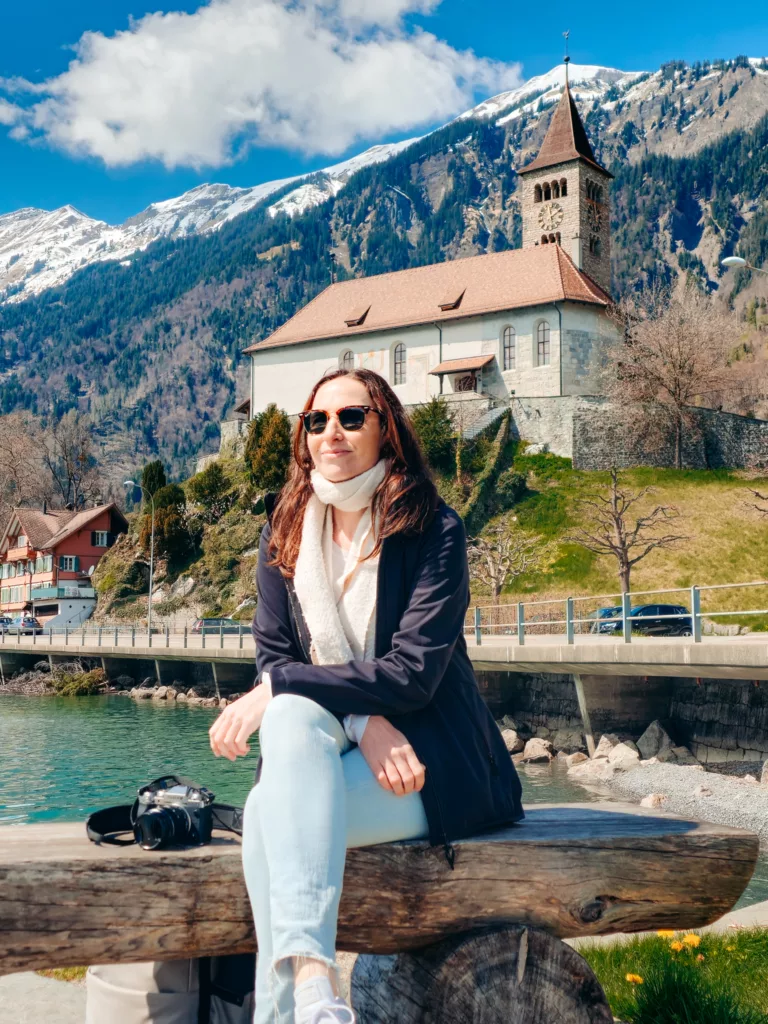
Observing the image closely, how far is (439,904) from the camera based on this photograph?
2969 mm

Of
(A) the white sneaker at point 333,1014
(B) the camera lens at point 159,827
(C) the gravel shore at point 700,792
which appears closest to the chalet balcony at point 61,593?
(C) the gravel shore at point 700,792

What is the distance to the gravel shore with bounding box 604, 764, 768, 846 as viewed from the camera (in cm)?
1409

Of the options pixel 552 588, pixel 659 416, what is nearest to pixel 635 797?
pixel 552 588

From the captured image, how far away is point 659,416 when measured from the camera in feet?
159

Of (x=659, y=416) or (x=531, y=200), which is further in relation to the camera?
(x=531, y=200)

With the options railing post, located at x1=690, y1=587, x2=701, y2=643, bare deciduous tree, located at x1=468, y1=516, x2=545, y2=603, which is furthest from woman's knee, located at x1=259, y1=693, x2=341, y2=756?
bare deciduous tree, located at x1=468, y1=516, x2=545, y2=603

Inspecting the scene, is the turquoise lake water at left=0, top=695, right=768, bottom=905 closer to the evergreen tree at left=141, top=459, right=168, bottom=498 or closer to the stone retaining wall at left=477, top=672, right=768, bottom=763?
the stone retaining wall at left=477, top=672, right=768, bottom=763

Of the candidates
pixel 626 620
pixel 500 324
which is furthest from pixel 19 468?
pixel 626 620

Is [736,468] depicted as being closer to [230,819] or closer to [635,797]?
[635,797]

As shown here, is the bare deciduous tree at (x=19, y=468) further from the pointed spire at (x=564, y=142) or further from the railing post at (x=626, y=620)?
the railing post at (x=626, y=620)

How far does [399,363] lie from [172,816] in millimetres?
56848

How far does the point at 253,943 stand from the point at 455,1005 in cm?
64

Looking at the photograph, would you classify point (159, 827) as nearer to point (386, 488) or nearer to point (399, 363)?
point (386, 488)

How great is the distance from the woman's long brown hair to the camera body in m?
0.79
